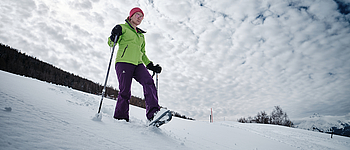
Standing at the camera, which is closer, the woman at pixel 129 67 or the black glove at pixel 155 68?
the woman at pixel 129 67

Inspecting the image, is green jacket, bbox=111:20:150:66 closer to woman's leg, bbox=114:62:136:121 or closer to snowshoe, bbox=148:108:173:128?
woman's leg, bbox=114:62:136:121

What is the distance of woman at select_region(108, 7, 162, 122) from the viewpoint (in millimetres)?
2318

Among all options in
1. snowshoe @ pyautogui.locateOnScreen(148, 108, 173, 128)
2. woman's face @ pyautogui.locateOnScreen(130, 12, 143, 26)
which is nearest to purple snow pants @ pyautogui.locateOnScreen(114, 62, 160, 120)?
snowshoe @ pyautogui.locateOnScreen(148, 108, 173, 128)

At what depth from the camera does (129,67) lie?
2441 mm

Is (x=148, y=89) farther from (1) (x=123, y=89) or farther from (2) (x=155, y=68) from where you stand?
(2) (x=155, y=68)

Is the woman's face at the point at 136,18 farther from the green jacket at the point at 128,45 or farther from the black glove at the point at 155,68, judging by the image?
the black glove at the point at 155,68

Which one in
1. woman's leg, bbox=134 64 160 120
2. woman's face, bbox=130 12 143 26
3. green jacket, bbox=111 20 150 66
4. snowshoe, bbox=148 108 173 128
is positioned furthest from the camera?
woman's face, bbox=130 12 143 26

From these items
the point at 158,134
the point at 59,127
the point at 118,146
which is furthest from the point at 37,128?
the point at 158,134

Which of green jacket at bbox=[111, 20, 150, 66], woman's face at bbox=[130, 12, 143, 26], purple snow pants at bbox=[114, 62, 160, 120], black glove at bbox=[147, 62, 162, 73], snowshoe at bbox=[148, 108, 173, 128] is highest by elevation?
woman's face at bbox=[130, 12, 143, 26]

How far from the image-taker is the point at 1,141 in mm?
807

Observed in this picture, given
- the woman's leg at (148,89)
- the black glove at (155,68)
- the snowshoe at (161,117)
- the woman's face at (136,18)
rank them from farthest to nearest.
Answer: the black glove at (155,68) → the woman's face at (136,18) → the woman's leg at (148,89) → the snowshoe at (161,117)

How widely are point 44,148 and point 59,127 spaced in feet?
1.30

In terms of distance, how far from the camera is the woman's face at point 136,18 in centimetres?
274

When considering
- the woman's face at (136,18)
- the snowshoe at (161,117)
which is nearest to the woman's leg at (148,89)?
the snowshoe at (161,117)
